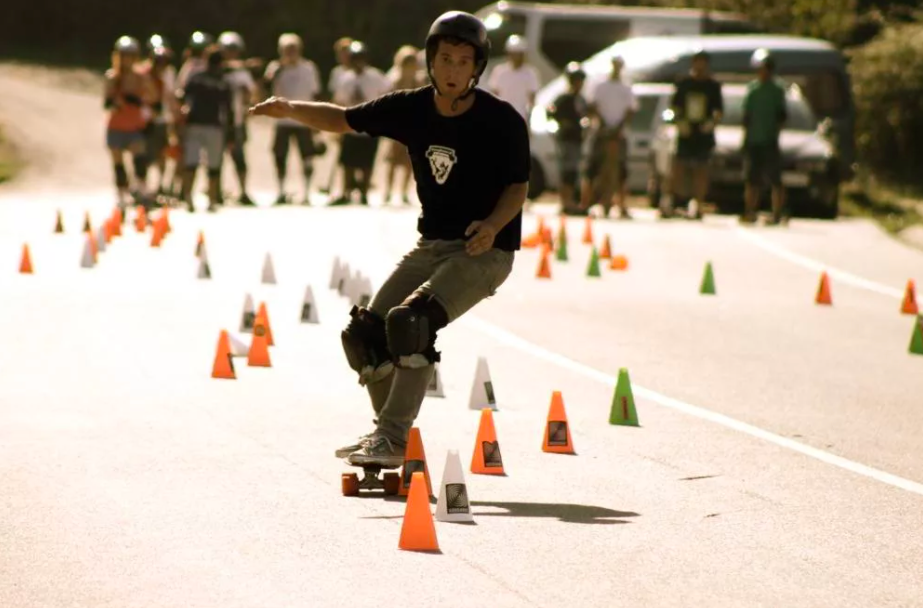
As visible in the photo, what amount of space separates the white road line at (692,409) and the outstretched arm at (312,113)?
100 inches

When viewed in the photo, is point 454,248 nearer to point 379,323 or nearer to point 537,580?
point 379,323

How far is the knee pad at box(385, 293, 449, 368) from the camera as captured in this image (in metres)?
7.63

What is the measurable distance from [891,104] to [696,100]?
977 cm

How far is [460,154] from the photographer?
7875mm

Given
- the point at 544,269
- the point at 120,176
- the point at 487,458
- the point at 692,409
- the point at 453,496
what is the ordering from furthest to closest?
the point at 120,176, the point at 544,269, the point at 692,409, the point at 487,458, the point at 453,496

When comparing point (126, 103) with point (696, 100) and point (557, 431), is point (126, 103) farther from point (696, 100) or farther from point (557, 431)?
point (557, 431)

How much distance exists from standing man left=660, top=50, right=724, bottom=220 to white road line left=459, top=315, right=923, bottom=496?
1038 centimetres

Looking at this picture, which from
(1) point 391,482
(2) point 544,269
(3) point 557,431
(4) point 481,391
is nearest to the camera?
(1) point 391,482

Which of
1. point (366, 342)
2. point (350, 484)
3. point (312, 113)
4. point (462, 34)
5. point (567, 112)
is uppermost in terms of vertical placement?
point (462, 34)

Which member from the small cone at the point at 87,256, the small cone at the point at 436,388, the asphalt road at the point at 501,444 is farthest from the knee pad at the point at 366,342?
the small cone at the point at 87,256

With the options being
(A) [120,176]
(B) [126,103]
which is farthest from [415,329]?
(A) [120,176]

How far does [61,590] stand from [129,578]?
23 centimetres

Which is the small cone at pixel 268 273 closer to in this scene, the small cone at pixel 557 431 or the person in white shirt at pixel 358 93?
the small cone at pixel 557 431

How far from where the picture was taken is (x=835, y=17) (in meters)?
37.0
